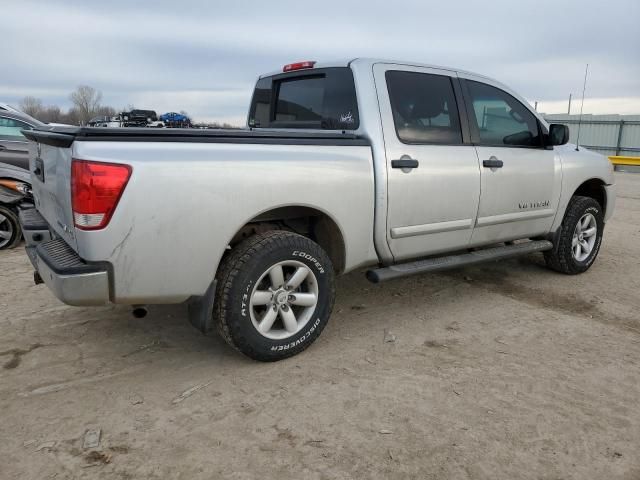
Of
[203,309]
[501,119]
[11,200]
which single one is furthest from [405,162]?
[11,200]

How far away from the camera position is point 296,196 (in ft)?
10.3

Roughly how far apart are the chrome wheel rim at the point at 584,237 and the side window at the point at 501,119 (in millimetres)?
1168

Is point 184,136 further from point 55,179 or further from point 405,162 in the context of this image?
point 405,162

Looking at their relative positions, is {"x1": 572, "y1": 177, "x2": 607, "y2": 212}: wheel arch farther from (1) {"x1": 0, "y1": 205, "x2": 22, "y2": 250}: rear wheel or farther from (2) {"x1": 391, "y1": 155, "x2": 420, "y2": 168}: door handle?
(1) {"x1": 0, "y1": 205, "x2": 22, "y2": 250}: rear wheel

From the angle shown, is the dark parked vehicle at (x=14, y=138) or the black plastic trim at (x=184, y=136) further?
the dark parked vehicle at (x=14, y=138)

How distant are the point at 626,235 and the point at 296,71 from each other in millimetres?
5712

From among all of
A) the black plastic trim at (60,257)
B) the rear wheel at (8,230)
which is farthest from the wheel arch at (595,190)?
the rear wheel at (8,230)

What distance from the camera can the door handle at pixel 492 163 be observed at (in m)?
4.09

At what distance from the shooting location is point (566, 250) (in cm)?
511

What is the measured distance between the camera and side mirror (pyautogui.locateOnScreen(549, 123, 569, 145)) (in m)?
4.53

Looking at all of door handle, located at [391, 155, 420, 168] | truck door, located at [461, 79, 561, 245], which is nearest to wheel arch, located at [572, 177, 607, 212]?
truck door, located at [461, 79, 561, 245]

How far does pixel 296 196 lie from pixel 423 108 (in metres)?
1.39

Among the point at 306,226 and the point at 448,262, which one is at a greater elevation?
the point at 306,226

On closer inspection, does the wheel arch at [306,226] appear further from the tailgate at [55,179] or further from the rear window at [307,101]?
the tailgate at [55,179]
